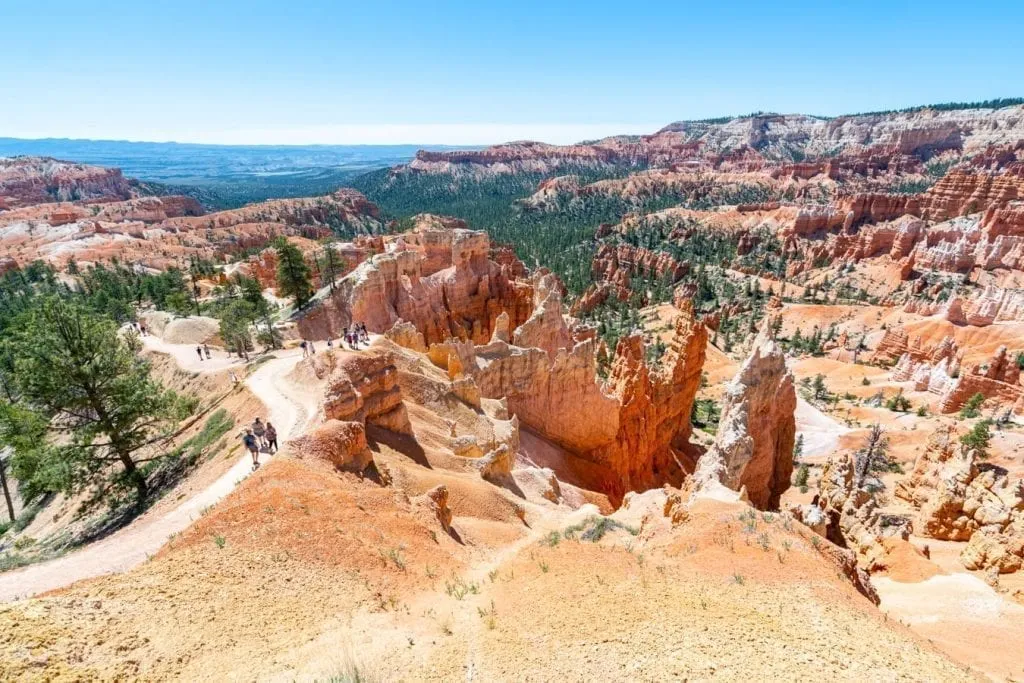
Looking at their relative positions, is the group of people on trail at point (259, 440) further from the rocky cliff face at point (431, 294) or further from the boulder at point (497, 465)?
the rocky cliff face at point (431, 294)

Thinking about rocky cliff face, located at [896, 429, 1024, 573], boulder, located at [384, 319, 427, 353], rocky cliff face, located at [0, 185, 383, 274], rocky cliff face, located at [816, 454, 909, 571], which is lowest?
rocky cliff face, located at [0, 185, 383, 274]

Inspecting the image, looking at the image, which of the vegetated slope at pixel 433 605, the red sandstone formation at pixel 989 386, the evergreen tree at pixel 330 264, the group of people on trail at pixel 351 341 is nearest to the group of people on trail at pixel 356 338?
the group of people on trail at pixel 351 341

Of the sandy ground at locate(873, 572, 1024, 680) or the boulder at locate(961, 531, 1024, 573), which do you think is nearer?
the sandy ground at locate(873, 572, 1024, 680)

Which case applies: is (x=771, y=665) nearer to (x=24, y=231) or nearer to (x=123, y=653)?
(x=123, y=653)

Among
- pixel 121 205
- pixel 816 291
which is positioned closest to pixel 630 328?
pixel 816 291

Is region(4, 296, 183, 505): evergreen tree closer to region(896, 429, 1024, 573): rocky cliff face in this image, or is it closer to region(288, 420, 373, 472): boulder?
region(288, 420, 373, 472): boulder

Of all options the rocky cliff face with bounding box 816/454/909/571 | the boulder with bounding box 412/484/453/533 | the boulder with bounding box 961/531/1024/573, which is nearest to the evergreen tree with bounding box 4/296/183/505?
the boulder with bounding box 412/484/453/533
